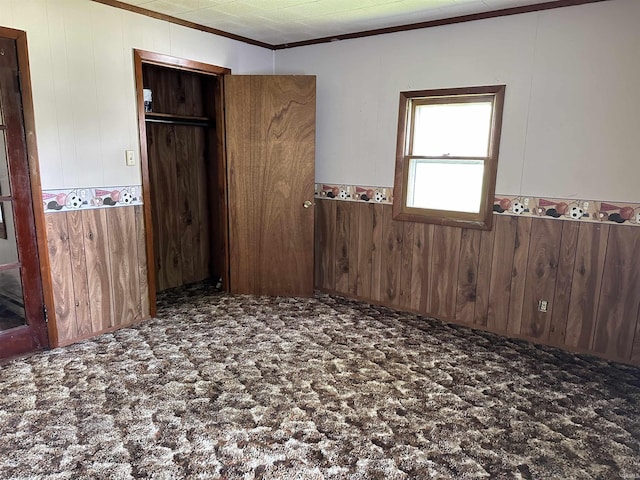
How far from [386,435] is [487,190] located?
6.57 ft

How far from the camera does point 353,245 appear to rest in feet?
13.7

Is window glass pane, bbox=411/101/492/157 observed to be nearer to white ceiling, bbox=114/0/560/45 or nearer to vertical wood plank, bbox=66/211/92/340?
white ceiling, bbox=114/0/560/45

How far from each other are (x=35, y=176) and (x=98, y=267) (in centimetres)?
75

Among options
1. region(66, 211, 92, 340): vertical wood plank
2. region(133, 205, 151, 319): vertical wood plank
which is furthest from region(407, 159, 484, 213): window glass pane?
region(66, 211, 92, 340): vertical wood plank

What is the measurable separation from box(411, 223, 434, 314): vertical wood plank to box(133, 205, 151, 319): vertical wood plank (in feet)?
7.17

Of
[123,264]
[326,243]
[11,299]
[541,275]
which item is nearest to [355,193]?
[326,243]

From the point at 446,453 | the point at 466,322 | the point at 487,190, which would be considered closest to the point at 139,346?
the point at 446,453

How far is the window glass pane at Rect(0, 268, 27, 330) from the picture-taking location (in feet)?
9.41

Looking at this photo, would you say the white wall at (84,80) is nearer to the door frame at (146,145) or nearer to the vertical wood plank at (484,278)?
the door frame at (146,145)

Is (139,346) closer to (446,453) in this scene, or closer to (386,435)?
(386,435)

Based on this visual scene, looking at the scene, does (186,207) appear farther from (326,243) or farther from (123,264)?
(326,243)

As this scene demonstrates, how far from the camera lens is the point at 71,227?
121 inches

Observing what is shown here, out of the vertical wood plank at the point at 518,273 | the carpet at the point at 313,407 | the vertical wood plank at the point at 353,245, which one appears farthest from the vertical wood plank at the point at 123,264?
the vertical wood plank at the point at 518,273

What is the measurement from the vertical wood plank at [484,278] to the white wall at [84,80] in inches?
106
